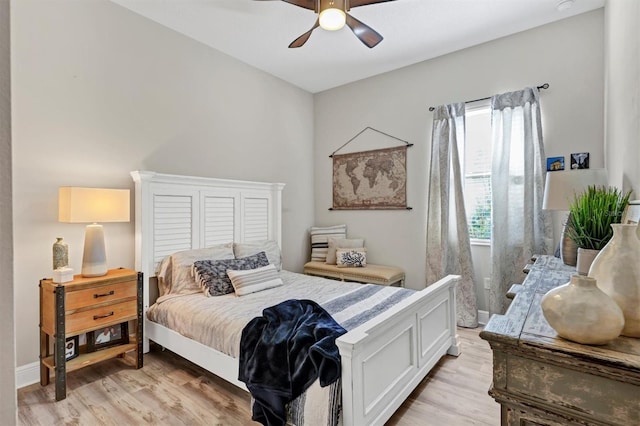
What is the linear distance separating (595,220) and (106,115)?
136 inches

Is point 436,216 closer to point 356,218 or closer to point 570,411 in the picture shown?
point 356,218

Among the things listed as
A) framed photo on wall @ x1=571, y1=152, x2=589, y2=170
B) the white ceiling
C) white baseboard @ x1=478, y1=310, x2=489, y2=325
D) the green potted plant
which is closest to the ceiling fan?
the white ceiling

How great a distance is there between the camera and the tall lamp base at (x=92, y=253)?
2406 millimetres

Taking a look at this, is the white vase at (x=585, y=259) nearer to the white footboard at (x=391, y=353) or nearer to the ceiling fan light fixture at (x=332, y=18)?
the white footboard at (x=391, y=353)

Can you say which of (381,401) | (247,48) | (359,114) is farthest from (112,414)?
(359,114)

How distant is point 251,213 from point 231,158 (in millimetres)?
697

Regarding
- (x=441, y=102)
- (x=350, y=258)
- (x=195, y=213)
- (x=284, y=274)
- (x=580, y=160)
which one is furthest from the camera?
(x=350, y=258)

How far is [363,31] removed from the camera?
2.51 m

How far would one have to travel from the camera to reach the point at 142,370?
255cm

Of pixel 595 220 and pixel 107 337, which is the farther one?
pixel 107 337

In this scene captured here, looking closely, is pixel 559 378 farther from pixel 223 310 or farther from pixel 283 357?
pixel 223 310

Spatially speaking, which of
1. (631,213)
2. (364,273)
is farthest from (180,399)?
(631,213)

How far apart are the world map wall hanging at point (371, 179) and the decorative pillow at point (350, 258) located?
25.8 inches

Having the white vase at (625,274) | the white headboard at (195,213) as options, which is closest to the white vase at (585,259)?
the white vase at (625,274)
